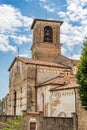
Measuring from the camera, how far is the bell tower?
49.3 meters

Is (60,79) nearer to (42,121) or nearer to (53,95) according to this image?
(53,95)

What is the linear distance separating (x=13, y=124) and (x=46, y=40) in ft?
82.2

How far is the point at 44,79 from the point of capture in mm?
40469

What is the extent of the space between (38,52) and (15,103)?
992 cm

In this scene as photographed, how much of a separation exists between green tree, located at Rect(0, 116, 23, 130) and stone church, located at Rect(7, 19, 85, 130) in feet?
8.16

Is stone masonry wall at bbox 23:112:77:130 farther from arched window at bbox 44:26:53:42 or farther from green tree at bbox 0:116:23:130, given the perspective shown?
arched window at bbox 44:26:53:42

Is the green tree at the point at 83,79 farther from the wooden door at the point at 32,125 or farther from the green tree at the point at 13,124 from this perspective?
the green tree at the point at 13,124

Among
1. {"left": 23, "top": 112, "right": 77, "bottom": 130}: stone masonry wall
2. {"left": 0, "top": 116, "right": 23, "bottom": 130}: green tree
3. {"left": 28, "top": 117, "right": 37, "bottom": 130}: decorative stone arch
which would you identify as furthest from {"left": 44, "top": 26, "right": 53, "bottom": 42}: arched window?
{"left": 28, "top": 117, "right": 37, "bottom": 130}: decorative stone arch

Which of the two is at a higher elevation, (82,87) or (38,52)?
(38,52)

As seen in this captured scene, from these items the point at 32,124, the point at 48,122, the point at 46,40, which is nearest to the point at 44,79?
the point at 46,40

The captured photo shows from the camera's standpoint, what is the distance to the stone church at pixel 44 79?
33.9m

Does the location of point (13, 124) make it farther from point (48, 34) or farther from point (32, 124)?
point (48, 34)

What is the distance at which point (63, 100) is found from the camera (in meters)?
33.5

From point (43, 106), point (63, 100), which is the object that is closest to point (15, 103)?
point (43, 106)
